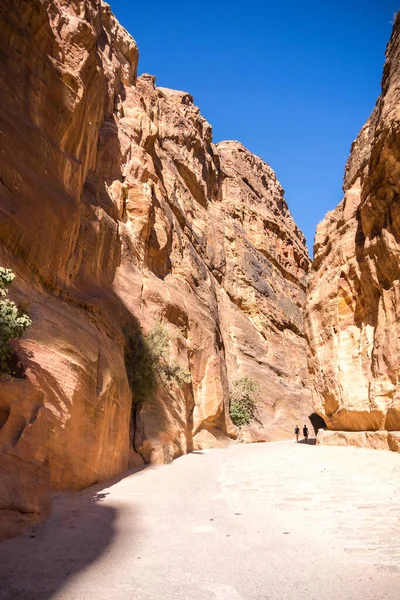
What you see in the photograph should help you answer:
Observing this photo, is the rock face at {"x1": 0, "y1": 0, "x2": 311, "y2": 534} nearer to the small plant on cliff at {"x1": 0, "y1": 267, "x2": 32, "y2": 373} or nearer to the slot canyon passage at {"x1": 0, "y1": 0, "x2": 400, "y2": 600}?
the slot canyon passage at {"x1": 0, "y1": 0, "x2": 400, "y2": 600}

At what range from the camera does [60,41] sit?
14.4m

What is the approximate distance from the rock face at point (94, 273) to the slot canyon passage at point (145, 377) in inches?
2.7

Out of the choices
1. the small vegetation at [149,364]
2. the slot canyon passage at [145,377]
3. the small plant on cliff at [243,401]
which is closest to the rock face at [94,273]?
the slot canyon passage at [145,377]

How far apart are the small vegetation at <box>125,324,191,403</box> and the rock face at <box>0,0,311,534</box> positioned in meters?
0.28

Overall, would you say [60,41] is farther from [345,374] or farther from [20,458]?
[345,374]

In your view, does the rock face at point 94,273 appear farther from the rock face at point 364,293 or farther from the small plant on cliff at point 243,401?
the rock face at point 364,293

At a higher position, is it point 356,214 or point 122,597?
point 356,214

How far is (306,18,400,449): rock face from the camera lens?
14.6 meters

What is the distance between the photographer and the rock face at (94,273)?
6.62 meters

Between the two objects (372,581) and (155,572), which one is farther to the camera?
(155,572)

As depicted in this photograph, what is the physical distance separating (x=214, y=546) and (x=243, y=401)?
27579mm

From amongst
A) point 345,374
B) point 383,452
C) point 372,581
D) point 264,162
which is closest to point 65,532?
point 372,581

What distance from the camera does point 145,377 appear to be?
13.6 meters

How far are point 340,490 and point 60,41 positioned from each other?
17.0 metres
